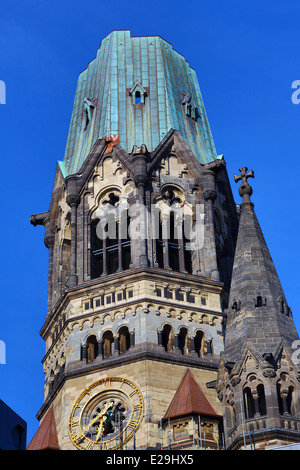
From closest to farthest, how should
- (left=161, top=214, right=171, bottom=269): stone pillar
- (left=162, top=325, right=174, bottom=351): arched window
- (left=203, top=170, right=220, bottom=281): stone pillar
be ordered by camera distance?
1. (left=162, top=325, right=174, bottom=351): arched window
2. (left=161, top=214, right=171, bottom=269): stone pillar
3. (left=203, top=170, right=220, bottom=281): stone pillar

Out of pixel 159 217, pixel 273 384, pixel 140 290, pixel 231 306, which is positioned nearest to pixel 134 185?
pixel 159 217

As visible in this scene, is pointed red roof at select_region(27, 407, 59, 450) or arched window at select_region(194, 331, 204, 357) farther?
arched window at select_region(194, 331, 204, 357)

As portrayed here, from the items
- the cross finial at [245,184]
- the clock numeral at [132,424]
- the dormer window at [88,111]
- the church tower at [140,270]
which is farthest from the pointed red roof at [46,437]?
the dormer window at [88,111]

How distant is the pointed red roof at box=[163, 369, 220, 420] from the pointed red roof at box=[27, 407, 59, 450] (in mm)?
3845

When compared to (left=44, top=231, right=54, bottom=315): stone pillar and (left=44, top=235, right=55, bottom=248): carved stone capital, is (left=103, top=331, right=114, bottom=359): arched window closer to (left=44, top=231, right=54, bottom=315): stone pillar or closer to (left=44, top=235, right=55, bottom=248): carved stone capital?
(left=44, top=231, right=54, bottom=315): stone pillar

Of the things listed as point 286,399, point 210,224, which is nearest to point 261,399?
point 286,399

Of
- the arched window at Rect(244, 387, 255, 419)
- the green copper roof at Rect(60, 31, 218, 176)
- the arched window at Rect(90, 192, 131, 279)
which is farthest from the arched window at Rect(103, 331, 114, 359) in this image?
the green copper roof at Rect(60, 31, 218, 176)

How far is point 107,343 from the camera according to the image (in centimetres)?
4812

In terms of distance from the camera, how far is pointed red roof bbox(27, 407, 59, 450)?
45469 millimetres

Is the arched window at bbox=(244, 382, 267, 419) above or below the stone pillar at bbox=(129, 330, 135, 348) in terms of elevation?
below

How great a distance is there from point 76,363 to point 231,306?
19.9 feet

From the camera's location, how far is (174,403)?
4553cm

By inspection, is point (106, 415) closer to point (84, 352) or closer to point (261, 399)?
point (84, 352)

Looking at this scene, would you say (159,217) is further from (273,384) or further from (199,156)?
(273,384)
